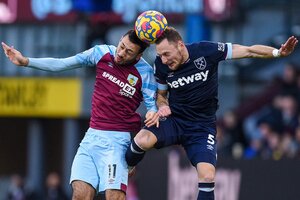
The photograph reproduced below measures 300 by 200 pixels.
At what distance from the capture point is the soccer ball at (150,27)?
12.9m

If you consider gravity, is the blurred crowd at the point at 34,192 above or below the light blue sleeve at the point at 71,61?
below

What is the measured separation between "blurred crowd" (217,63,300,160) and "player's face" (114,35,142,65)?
14.7ft

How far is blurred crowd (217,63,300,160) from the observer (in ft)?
61.1

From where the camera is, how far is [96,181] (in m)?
13.6

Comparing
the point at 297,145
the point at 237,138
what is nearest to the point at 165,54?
the point at 297,145

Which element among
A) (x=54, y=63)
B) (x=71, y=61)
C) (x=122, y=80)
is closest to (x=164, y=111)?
(x=122, y=80)

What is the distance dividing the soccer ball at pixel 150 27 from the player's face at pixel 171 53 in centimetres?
13

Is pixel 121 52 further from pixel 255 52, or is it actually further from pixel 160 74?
pixel 255 52

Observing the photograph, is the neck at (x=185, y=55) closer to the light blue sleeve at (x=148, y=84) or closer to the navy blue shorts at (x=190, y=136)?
the light blue sleeve at (x=148, y=84)

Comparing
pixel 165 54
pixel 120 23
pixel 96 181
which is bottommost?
pixel 96 181

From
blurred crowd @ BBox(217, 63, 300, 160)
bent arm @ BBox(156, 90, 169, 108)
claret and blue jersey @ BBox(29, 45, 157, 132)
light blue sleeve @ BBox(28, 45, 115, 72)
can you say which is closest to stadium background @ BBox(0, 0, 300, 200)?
blurred crowd @ BBox(217, 63, 300, 160)

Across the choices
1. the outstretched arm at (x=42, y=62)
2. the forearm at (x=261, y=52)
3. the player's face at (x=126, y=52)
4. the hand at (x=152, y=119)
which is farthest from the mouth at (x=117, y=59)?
the forearm at (x=261, y=52)

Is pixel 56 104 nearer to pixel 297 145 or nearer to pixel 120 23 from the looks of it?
pixel 120 23

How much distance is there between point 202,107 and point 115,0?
464 inches
